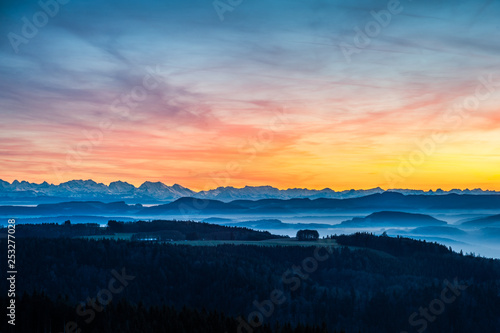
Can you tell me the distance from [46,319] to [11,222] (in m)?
67.2

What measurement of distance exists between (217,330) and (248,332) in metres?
8.78

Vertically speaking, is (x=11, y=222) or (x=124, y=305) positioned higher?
(x=11, y=222)

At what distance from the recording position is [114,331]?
154375 millimetres

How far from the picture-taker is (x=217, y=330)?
15762 centimetres

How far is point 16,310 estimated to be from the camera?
522 ft

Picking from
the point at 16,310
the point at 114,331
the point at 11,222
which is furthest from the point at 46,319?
the point at 11,222

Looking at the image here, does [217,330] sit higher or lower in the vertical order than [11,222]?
lower

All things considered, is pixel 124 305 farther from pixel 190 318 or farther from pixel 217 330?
pixel 217 330

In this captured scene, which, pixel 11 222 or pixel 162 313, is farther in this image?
pixel 162 313

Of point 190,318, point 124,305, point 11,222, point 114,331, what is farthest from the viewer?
point 124,305

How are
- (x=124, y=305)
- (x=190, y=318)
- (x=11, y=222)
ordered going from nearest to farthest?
(x=11, y=222) → (x=190, y=318) → (x=124, y=305)

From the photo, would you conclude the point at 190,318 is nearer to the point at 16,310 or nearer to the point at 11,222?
the point at 16,310

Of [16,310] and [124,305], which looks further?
[124,305]

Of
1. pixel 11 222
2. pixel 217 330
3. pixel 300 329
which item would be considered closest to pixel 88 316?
pixel 217 330
